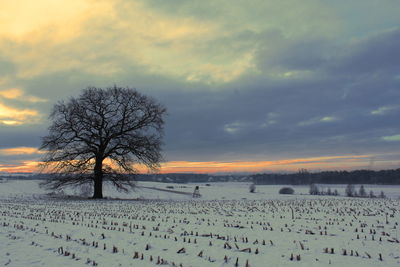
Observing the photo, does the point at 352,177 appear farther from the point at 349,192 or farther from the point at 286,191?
the point at 286,191

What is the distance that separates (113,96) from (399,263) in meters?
28.2

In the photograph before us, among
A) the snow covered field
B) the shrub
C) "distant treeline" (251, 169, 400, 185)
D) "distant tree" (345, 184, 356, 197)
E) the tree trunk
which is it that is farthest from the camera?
"distant treeline" (251, 169, 400, 185)

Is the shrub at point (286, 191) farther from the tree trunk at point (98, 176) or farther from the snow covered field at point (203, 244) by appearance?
the snow covered field at point (203, 244)

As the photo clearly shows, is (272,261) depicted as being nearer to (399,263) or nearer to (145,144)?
(399,263)

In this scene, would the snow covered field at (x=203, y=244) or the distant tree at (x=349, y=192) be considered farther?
the distant tree at (x=349, y=192)

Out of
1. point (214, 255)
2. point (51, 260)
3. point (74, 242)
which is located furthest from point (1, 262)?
point (214, 255)

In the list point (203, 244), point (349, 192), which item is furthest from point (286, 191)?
point (203, 244)

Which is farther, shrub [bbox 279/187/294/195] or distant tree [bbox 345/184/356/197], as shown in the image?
shrub [bbox 279/187/294/195]

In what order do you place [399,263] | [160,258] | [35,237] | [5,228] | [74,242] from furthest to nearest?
[5,228] < [35,237] < [74,242] < [160,258] < [399,263]

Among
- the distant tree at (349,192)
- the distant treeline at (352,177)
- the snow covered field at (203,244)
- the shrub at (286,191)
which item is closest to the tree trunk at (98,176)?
the snow covered field at (203,244)

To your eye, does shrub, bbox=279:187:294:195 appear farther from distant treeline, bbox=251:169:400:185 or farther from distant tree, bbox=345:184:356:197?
distant treeline, bbox=251:169:400:185

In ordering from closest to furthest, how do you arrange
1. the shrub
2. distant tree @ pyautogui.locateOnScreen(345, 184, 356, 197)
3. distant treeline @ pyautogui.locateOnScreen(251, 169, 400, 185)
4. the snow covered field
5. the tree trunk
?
the snow covered field, the tree trunk, distant tree @ pyautogui.locateOnScreen(345, 184, 356, 197), the shrub, distant treeline @ pyautogui.locateOnScreen(251, 169, 400, 185)

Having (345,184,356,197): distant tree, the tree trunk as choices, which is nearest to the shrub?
(345,184,356,197): distant tree

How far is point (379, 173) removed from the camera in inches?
6457
